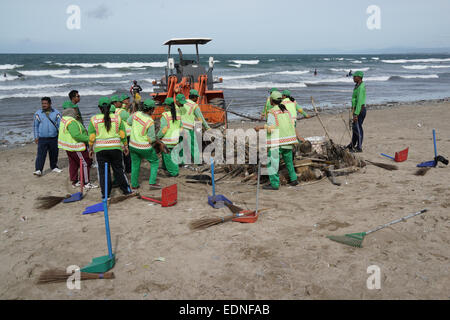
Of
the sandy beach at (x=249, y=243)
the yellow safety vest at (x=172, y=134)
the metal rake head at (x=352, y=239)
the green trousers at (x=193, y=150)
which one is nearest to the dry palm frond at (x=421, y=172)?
the sandy beach at (x=249, y=243)

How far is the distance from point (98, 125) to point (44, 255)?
83.0 inches

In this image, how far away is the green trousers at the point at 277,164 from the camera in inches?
229

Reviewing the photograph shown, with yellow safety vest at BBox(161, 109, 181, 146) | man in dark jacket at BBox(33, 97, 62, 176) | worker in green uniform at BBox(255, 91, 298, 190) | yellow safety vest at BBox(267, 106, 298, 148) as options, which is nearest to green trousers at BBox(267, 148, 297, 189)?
worker in green uniform at BBox(255, 91, 298, 190)

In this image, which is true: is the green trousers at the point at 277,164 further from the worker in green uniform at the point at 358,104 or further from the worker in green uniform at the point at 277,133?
the worker in green uniform at the point at 358,104

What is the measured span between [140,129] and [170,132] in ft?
3.10

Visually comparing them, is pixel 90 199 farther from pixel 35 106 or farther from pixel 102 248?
pixel 35 106

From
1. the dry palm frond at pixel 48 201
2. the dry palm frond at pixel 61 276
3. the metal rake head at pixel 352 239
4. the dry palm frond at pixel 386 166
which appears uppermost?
the dry palm frond at pixel 386 166

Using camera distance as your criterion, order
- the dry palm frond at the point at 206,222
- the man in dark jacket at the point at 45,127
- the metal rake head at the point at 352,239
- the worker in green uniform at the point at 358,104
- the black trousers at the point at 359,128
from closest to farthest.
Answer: the metal rake head at the point at 352,239 → the dry palm frond at the point at 206,222 → the man in dark jacket at the point at 45,127 → the worker in green uniform at the point at 358,104 → the black trousers at the point at 359,128

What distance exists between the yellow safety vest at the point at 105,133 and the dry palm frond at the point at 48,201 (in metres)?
1.08

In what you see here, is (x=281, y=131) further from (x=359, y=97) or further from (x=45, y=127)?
(x=45, y=127)

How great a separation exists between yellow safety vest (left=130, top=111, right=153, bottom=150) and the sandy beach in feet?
3.13

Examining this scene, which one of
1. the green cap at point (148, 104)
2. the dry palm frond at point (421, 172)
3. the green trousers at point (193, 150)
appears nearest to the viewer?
the green cap at point (148, 104)

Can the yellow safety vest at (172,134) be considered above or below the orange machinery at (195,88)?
below
